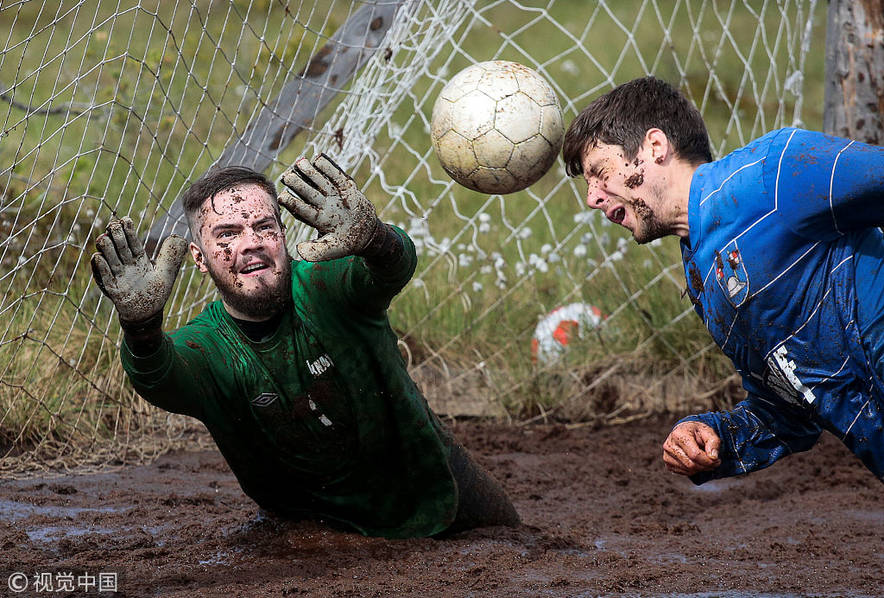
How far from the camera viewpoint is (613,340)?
6059 mm

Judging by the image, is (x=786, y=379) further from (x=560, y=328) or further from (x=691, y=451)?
(x=560, y=328)

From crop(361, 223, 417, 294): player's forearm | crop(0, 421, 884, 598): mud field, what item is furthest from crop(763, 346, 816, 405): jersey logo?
crop(361, 223, 417, 294): player's forearm

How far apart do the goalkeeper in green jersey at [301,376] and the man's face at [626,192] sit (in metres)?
0.66

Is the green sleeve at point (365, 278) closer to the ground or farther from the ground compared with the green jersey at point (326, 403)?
farther from the ground

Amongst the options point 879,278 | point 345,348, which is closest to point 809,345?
point 879,278

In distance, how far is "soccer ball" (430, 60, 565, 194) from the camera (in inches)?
144

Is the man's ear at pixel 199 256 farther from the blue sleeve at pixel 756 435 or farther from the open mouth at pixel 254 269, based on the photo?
the blue sleeve at pixel 756 435

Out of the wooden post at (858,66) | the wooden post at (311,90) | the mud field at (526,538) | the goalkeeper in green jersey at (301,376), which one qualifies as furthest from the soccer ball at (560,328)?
the goalkeeper in green jersey at (301,376)

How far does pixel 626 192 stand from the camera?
10.1 feet

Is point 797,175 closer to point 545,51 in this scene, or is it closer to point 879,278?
point 879,278

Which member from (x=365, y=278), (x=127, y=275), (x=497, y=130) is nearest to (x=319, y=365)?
(x=365, y=278)

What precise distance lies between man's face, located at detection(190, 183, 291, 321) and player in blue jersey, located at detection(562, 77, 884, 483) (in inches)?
41.3

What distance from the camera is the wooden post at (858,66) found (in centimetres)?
537

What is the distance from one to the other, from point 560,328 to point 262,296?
2.86 metres
